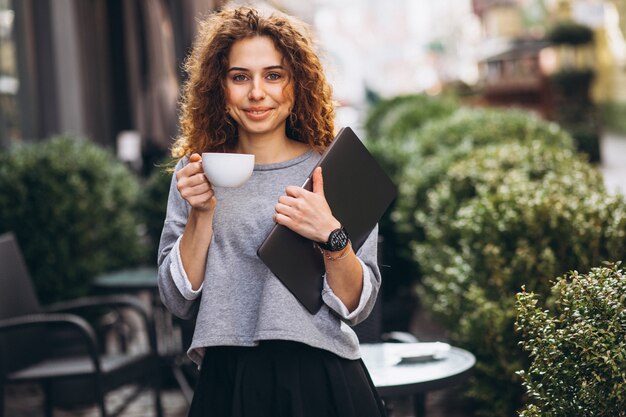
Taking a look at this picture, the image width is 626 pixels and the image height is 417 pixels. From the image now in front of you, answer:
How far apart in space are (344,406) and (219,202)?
Result: 565mm

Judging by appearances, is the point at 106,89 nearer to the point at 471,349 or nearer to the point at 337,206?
the point at 471,349

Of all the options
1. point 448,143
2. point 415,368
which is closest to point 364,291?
point 415,368

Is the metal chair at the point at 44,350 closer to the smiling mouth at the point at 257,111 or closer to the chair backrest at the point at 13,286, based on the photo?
the chair backrest at the point at 13,286

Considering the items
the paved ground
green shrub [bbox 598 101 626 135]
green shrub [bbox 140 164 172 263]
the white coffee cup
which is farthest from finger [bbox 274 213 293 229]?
green shrub [bbox 598 101 626 135]

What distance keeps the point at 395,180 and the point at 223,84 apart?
18.9 ft

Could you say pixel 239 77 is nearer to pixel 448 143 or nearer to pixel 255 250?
pixel 255 250

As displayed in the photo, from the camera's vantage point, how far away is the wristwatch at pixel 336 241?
2.16 metres

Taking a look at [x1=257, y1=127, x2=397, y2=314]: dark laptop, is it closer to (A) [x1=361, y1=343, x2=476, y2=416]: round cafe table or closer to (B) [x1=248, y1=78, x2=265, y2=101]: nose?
(B) [x1=248, y1=78, x2=265, y2=101]: nose

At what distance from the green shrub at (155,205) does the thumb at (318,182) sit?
4.60m

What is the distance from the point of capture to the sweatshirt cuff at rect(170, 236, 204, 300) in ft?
7.54

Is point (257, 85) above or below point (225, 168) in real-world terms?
above

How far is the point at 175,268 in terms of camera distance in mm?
2309

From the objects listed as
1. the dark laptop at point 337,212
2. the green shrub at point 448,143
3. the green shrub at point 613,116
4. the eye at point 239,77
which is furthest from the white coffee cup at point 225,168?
the green shrub at point 613,116

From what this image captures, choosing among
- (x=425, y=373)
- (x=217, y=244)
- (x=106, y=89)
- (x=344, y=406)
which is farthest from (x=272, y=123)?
(x=106, y=89)
